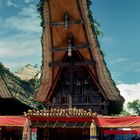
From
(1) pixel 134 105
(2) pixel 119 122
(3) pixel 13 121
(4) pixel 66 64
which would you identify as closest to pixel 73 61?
(4) pixel 66 64

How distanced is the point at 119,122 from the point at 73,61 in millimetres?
4985

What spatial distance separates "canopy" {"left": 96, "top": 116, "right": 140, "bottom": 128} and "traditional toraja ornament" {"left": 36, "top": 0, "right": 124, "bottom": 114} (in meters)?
2.96

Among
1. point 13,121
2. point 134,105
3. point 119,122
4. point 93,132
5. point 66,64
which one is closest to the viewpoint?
point 93,132

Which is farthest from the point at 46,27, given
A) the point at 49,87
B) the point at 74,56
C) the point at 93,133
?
the point at 93,133

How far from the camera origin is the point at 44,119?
1525 centimetres

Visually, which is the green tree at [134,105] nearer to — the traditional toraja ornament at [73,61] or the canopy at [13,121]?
the traditional toraja ornament at [73,61]

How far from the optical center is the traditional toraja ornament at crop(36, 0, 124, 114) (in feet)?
57.3

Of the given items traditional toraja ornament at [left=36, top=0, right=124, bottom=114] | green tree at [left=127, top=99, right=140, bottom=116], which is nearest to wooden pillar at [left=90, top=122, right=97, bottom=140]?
traditional toraja ornament at [left=36, top=0, right=124, bottom=114]

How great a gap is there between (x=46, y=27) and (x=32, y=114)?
5.16 metres

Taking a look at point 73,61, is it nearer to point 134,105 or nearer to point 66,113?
point 66,113

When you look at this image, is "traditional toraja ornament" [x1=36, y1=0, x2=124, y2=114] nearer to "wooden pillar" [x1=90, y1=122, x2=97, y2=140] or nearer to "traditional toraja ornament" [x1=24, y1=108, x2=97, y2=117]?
"traditional toraja ornament" [x1=24, y1=108, x2=97, y2=117]

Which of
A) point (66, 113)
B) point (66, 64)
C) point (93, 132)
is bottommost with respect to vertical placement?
point (93, 132)

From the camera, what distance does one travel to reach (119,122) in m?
14.7

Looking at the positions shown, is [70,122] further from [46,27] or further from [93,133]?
[46,27]
